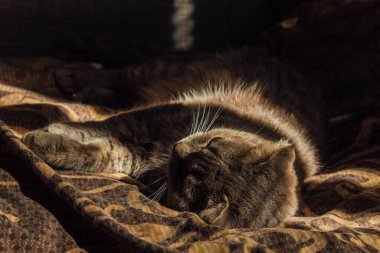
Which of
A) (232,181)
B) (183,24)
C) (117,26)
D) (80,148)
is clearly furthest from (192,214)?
(183,24)

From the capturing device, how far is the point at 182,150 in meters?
1.92

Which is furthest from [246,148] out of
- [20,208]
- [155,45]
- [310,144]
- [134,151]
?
[155,45]

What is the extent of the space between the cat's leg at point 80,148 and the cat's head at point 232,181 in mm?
329

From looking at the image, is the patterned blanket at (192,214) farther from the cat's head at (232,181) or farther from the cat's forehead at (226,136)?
the cat's forehead at (226,136)

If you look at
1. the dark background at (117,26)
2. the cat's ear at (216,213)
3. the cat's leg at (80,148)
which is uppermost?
the dark background at (117,26)

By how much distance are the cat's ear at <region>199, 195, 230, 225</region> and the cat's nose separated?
0.21 meters

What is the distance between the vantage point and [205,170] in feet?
6.22

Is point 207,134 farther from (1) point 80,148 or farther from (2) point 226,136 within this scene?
(1) point 80,148

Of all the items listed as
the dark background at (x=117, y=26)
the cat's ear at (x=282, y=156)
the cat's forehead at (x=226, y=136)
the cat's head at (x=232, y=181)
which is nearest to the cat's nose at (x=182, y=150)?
the cat's head at (x=232, y=181)

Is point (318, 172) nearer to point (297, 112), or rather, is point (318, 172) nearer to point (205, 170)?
point (297, 112)

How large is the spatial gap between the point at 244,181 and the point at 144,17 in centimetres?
182

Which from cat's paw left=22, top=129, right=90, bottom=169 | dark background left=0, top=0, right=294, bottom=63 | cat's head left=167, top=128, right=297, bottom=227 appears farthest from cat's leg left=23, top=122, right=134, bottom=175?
dark background left=0, top=0, right=294, bottom=63

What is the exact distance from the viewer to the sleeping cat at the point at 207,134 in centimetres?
190

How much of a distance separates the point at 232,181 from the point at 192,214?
30 centimetres
